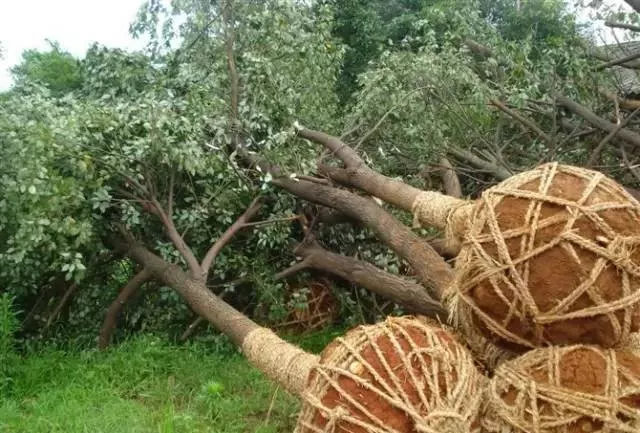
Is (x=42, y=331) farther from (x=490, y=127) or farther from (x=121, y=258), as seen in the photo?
(x=490, y=127)

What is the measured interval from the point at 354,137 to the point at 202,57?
57.2 inches

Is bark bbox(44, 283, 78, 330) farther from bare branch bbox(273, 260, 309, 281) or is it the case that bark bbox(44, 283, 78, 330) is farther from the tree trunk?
bare branch bbox(273, 260, 309, 281)

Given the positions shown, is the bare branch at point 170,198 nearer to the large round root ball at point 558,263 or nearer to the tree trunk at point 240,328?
the tree trunk at point 240,328

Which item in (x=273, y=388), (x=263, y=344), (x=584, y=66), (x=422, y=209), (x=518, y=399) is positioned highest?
(x=584, y=66)

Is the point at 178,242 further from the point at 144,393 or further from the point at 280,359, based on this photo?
the point at 280,359

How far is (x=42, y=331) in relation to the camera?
5.18 m

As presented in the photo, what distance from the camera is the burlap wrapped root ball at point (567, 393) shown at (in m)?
1.91

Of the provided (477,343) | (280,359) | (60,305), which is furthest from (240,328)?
(60,305)

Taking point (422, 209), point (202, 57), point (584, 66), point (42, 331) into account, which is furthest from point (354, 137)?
point (42, 331)

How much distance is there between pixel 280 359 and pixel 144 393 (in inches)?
62.5

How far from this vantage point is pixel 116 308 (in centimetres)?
495

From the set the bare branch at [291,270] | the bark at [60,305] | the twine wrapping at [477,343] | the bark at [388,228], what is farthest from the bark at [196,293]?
the twine wrapping at [477,343]

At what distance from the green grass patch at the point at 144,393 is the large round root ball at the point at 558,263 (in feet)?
5.24

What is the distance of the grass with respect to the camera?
11.6 feet
